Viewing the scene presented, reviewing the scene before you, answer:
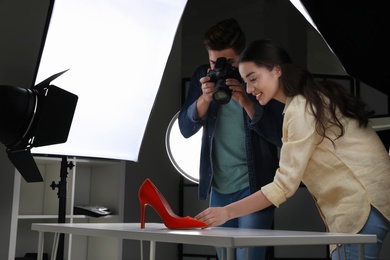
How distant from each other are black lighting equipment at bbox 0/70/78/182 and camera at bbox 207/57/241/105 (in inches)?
21.0

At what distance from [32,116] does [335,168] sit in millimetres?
1064

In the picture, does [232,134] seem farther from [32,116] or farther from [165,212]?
[32,116]

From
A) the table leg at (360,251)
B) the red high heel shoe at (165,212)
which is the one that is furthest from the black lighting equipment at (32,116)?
the table leg at (360,251)

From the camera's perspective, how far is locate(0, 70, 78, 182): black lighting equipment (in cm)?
177

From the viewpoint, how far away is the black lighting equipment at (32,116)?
5.82ft

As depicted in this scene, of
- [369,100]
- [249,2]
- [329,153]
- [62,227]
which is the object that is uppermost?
[249,2]

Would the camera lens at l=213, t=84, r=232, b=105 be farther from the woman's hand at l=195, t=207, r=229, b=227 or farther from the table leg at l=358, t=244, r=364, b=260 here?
the table leg at l=358, t=244, r=364, b=260

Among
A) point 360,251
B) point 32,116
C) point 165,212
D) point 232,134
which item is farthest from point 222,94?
point 360,251

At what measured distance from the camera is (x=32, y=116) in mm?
1823

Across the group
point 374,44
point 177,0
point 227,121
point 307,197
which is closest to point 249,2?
point 307,197

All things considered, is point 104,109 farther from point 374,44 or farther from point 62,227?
point 374,44

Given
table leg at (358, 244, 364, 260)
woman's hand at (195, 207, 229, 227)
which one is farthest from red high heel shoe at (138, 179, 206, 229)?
table leg at (358, 244, 364, 260)

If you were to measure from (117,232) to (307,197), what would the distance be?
2882 mm

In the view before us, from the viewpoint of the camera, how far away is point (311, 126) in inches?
53.9
